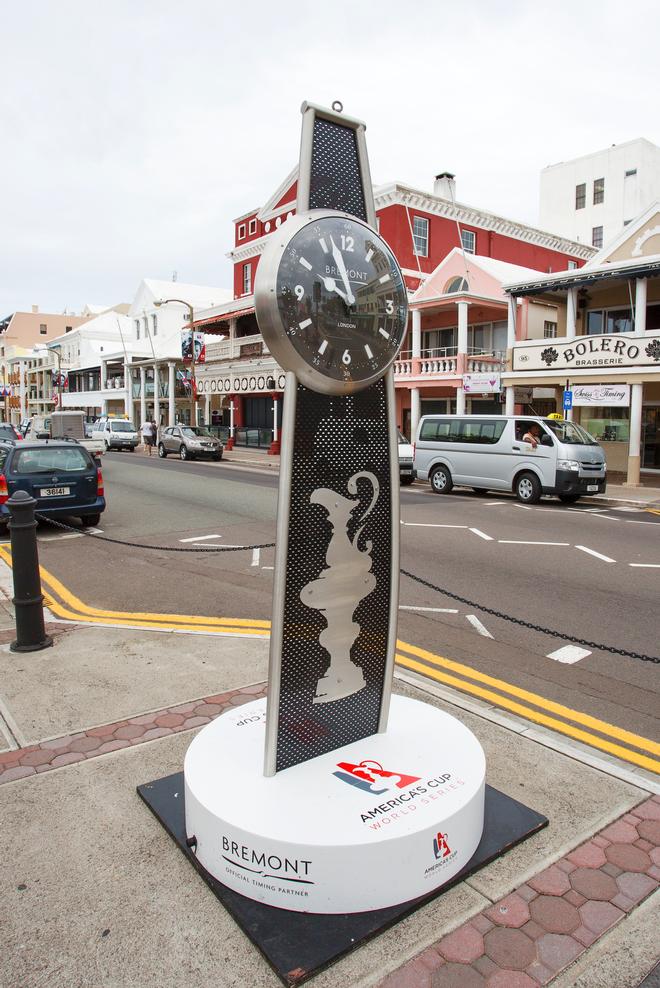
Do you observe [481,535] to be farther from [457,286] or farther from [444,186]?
[444,186]

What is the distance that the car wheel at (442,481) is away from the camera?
17.8 m

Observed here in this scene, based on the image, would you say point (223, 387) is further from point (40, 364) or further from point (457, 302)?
point (40, 364)

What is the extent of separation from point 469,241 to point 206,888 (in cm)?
3486

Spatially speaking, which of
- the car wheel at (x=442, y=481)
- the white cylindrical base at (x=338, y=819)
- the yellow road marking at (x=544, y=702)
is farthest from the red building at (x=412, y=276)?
the white cylindrical base at (x=338, y=819)

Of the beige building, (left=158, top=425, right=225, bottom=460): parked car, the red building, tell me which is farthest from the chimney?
(left=158, top=425, right=225, bottom=460): parked car

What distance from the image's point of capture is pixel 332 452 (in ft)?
10.9

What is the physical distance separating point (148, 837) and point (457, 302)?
2399 cm

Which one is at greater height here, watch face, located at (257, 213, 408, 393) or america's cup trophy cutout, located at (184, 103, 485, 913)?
watch face, located at (257, 213, 408, 393)

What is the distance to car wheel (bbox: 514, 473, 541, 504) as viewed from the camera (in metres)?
15.8

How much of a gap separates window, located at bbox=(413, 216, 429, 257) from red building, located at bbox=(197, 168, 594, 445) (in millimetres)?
45

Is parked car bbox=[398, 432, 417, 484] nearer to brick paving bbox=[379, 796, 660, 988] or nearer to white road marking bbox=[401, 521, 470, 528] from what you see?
white road marking bbox=[401, 521, 470, 528]

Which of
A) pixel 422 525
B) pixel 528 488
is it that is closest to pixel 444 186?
pixel 528 488

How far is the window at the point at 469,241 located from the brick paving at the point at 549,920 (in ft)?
111

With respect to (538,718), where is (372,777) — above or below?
above
